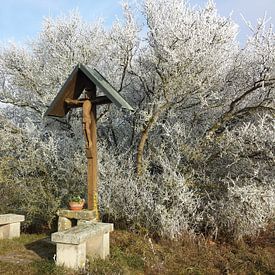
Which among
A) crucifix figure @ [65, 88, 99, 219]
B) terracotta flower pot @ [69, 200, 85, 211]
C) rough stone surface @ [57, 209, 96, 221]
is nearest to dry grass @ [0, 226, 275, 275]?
rough stone surface @ [57, 209, 96, 221]

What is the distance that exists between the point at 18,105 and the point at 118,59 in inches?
122

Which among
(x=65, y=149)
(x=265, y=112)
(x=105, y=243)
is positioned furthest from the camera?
(x=65, y=149)

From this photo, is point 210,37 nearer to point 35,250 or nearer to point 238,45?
point 238,45

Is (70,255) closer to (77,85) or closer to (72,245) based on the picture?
(72,245)

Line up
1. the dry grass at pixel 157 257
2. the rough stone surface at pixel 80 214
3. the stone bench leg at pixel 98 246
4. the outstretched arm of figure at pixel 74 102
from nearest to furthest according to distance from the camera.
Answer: the dry grass at pixel 157 257 < the stone bench leg at pixel 98 246 < the rough stone surface at pixel 80 214 < the outstretched arm of figure at pixel 74 102

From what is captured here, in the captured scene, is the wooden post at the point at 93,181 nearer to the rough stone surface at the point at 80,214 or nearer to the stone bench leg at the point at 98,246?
the rough stone surface at the point at 80,214

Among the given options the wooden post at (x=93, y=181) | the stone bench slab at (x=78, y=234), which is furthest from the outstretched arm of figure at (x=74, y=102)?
the stone bench slab at (x=78, y=234)

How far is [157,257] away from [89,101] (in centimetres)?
287

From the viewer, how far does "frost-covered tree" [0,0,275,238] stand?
23.5 ft

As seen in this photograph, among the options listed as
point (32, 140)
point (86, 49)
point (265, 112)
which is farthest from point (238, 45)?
point (32, 140)

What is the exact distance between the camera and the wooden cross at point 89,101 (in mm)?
6555

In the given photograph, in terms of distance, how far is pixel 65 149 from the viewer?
28.9ft

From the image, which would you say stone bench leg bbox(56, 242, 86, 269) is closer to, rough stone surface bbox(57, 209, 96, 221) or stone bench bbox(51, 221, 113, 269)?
stone bench bbox(51, 221, 113, 269)

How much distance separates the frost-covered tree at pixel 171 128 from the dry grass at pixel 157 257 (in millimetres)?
416
